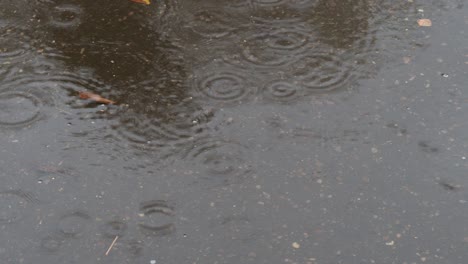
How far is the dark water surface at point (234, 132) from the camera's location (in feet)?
10.8

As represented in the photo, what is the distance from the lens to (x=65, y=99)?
13.0 feet

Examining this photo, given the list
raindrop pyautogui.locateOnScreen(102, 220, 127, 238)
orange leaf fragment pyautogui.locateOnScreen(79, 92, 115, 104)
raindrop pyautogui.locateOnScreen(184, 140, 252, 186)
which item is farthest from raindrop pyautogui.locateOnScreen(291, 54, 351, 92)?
raindrop pyautogui.locateOnScreen(102, 220, 127, 238)

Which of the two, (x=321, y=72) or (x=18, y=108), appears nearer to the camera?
(x=18, y=108)

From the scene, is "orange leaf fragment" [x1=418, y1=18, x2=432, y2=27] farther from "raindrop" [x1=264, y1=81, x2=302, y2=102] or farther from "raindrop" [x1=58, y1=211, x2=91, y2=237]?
"raindrop" [x1=58, y1=211, x2=91, y2=237]

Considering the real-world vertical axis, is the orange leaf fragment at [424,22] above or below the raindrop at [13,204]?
above

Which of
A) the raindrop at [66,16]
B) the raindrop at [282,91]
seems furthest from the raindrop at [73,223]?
the raindrop at [66,16]

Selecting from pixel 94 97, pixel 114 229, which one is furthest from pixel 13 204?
pixel 94 97

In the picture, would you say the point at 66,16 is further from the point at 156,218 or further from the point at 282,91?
the point at 156,218

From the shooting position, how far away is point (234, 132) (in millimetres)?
3736

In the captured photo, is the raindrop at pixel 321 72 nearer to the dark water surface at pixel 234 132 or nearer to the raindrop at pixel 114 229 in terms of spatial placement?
the dark water surface at pixel 234 132

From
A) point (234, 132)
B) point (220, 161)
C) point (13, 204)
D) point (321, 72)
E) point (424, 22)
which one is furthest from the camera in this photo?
point (424, 22)

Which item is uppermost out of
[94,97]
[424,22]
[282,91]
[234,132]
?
[424,22]

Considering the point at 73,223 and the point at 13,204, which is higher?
the point at 13,204

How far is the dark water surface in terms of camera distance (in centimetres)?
328
